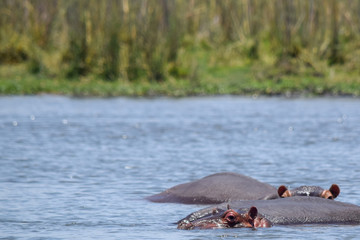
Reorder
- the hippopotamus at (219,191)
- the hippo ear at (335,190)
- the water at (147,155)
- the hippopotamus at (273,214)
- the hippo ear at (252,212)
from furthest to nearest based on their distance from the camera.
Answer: the hippopotamus at (219,191)
the hippo ear at (335,190)
the water at (147,155)
the hippopotamus at (273,214)
the hippo ear at (252,212)

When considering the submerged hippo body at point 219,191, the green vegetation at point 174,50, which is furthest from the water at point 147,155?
the green vegetation at point 174,50

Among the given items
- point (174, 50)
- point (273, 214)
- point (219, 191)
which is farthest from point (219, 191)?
point (174, 50)

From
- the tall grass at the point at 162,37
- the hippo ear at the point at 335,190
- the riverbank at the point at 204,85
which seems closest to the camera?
the hippo ear at the point at 335,190

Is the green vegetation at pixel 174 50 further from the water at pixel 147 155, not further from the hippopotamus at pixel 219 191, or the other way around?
the hippopotamus at pixel 219 191

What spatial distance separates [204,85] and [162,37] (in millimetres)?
2081

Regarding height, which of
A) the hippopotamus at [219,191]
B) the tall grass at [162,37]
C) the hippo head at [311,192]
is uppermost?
the tall grass at [162,37]

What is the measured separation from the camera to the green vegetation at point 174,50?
27.2 metres

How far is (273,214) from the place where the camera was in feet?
30.2

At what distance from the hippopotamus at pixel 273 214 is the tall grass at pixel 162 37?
18166 millimetres

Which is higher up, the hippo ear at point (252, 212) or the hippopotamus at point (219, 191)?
the hippo ear at point (252, 212)

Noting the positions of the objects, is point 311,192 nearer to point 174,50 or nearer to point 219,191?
point 219,191

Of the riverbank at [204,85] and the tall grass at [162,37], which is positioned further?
the tall grass at [162,37]

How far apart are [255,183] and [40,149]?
6.10 m

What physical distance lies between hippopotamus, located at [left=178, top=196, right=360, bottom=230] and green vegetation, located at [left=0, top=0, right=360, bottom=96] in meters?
16.8
